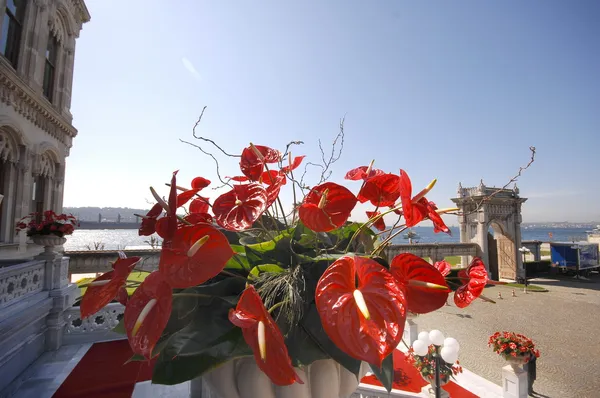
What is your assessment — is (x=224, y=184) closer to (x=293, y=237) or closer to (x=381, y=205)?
(x=293, y=237)

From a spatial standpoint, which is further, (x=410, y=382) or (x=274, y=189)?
(x=410, y=382)

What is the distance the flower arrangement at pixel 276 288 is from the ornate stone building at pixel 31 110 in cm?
686

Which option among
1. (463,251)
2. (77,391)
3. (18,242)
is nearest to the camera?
(77,391)

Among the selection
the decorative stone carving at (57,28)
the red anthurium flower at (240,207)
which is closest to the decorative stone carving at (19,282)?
the red anthurium flower at (240,207)

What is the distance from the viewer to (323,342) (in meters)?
0.62

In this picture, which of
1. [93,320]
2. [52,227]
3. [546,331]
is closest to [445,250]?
[546,331]

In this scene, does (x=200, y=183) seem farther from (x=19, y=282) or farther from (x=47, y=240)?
(x=47, y=240)

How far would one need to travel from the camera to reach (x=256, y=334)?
1.55ft

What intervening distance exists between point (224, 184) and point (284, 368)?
1.99 ft

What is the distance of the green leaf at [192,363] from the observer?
57 cm

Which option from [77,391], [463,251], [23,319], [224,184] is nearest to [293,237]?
[224,184]

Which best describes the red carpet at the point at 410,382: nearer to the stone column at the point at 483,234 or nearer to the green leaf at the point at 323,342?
the green leaf at the point at 323,342

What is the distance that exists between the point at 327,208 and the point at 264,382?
41 centimetres

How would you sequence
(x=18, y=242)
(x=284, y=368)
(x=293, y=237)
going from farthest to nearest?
(x=18, y=242) → (x=293, y=237) → (x=284, y=368)
